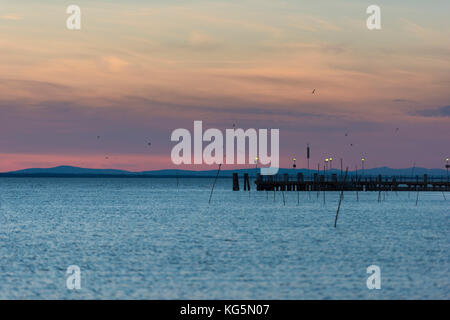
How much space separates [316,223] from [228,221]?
689 centimetres

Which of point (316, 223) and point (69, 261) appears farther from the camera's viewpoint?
point (316, 223)

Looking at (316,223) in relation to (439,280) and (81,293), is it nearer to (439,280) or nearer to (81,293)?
(439,280)

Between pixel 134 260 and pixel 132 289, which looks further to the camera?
pixel 134 260

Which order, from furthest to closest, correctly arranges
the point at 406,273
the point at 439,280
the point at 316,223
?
the point at 316,223, the point at 406,273, the point at 439,280

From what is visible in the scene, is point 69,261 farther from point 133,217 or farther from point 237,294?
point 133,217

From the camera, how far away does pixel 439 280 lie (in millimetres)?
23547

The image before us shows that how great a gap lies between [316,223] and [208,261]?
2236cm

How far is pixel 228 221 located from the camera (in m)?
52.1

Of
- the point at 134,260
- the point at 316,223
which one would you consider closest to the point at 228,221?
the point at 316,223
